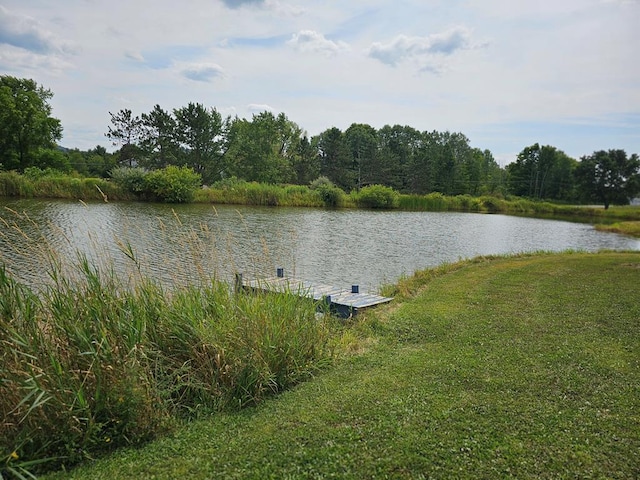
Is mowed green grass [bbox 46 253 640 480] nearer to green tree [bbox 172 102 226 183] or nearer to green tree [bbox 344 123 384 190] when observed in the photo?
green tree [bbox 172 102 226 183]

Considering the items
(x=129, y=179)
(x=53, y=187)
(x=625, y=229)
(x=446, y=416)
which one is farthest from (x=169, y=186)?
(x=625, y=229)

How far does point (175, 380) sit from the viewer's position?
13.9ft

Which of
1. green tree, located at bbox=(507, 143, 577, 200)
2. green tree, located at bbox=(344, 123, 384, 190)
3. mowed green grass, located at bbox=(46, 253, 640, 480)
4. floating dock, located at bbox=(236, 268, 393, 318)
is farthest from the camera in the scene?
green tree, located at bbox=(344, 123, 384, 190)

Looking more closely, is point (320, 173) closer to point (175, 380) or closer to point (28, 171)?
point (28, 171)

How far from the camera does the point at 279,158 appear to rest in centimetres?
5753

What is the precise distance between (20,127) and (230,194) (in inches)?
813

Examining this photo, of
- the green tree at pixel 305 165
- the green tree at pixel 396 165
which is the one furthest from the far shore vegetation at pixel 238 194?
the green tree at pixel 396 165

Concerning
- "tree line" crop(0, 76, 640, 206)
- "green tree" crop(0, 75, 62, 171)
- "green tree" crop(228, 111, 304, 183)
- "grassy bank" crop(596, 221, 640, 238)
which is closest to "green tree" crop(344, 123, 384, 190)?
"tree line" crop(0, 76, 640, 206)

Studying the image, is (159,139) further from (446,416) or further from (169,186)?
(446,416)

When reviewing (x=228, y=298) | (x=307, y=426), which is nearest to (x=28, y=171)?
(x=228, y=298)

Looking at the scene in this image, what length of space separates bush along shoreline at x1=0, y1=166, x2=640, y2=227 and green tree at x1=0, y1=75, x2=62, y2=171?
7451 millimetres

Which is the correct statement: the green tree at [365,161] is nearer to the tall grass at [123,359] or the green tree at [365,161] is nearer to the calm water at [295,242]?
the calm water at [295,242]

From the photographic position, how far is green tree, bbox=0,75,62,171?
1494 inches

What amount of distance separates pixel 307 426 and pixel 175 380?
1.53 m
